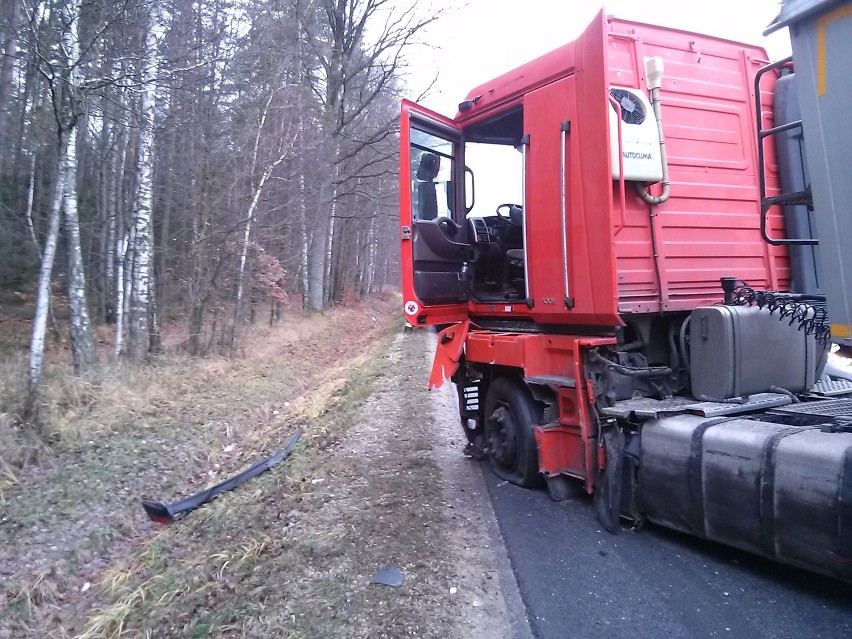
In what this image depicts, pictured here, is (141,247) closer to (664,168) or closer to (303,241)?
(664,168)

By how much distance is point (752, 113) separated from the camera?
206 inches

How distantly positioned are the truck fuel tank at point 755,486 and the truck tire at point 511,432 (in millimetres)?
1331

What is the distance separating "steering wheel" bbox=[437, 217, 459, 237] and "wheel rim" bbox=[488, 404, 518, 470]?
1828mm

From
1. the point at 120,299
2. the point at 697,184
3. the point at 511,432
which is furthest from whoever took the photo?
the point at 120,299

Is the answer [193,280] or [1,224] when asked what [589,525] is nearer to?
[193,280]

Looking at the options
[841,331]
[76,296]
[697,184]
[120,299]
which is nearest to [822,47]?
[841,331]

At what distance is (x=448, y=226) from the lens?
21.2 feet

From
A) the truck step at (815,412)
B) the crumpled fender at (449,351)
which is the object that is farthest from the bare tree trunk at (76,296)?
the truck step at (815,412)

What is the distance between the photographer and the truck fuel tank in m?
3.10

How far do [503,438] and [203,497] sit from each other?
311 centimetres

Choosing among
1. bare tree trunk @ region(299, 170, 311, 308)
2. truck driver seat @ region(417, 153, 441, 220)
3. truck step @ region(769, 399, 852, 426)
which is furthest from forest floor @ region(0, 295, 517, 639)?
bare tree trunk @ region(299, 170, 311, 308)

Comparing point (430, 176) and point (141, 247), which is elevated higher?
point (141, 247)

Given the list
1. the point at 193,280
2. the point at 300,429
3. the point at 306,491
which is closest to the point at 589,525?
the point at 306,491

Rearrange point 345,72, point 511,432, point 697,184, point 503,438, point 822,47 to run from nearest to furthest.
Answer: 1. point 822,47
2. point 697,184
3. point 511,432
4. point 503,438
5. point 345,72
